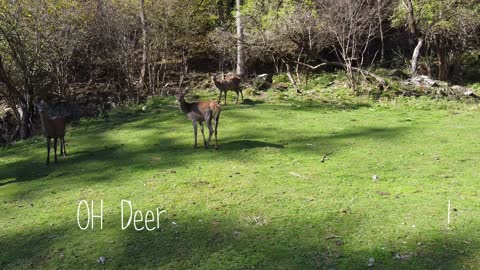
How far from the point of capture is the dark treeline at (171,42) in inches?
653

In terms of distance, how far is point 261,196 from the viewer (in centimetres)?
636

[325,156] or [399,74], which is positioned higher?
[399,74]

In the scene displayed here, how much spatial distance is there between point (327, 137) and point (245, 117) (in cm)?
343

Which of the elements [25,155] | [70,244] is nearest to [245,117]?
[25,155]

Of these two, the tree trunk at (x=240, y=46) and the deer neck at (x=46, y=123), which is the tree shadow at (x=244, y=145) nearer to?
the deer neck at (x=46, y=123)

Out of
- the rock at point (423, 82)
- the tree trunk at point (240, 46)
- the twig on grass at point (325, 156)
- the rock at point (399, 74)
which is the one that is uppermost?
the tree trunk at point (240, 46)

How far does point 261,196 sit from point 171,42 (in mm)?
15369

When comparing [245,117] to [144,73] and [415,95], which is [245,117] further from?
[144,73]

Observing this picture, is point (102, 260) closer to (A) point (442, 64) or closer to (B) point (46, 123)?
(B) point (46, 123)

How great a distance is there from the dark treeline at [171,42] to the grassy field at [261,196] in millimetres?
5704

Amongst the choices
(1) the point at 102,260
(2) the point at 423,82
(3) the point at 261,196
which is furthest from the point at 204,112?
(2) the point at 423,82

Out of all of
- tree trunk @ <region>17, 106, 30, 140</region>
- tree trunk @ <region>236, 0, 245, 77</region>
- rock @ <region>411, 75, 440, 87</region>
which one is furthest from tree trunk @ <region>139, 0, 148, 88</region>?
rock @ <region>411, 75, 440, 87</region>

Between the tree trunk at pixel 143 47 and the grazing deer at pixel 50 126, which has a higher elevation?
the tree trunk at pixel 143 47

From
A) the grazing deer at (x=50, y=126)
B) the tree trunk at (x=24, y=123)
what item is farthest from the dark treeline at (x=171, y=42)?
the grazing deer at (x=50, y=126)
